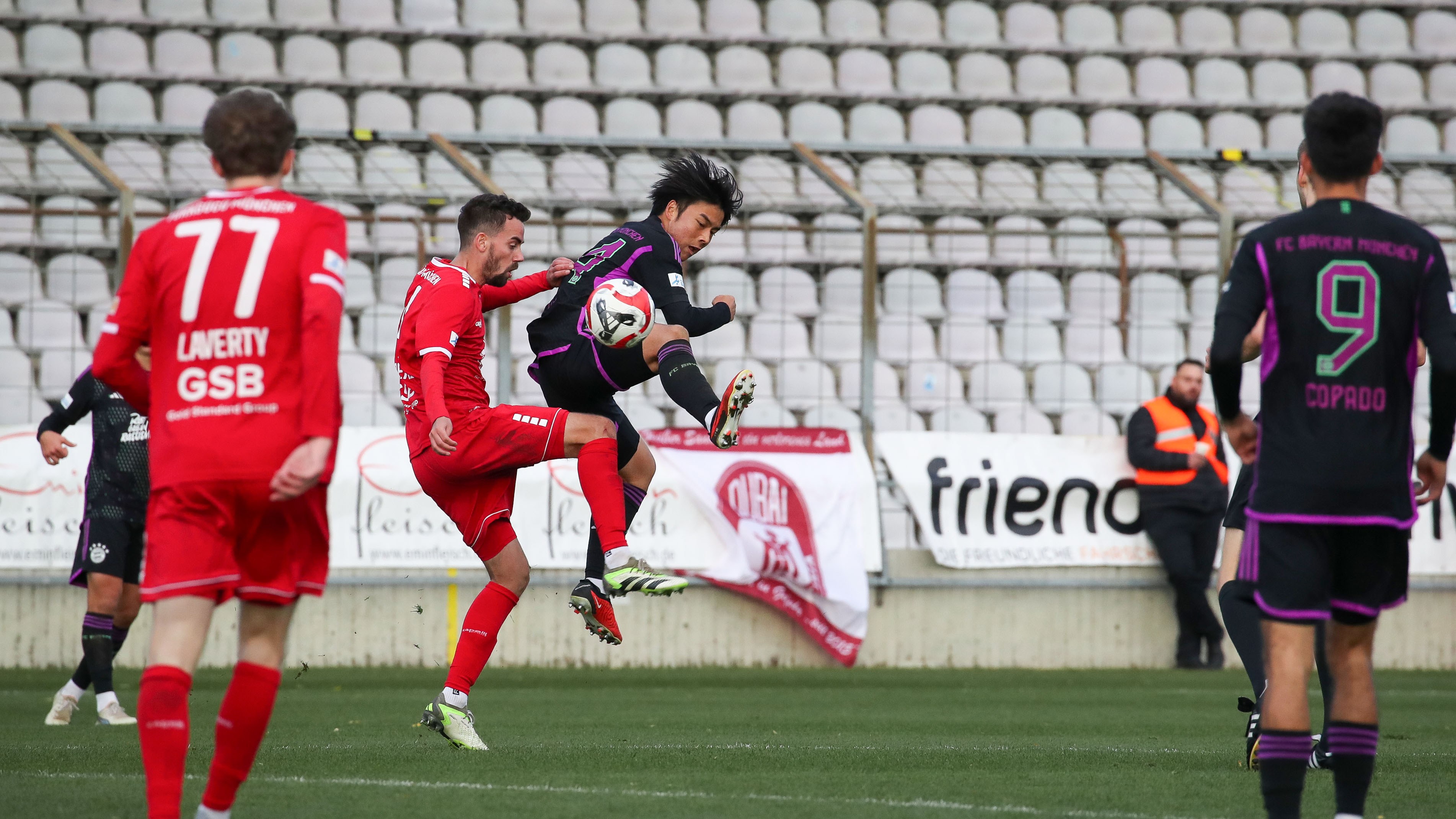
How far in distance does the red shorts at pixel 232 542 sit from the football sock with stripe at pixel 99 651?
3.89 metres

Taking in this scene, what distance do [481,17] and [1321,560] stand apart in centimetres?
1227

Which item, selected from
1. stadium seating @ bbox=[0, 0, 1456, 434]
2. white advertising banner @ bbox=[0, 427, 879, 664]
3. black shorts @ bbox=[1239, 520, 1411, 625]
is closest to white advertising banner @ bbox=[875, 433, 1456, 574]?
white advertising banner @ bbox=[0, 427, 879, 664]

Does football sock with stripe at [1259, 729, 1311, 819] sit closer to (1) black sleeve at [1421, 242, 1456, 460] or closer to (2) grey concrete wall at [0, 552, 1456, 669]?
(1) black sleeve at [1421, 242, 1456, 460]

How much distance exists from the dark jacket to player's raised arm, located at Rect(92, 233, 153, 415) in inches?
310

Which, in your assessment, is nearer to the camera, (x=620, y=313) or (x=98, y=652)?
(x=620, y=313)

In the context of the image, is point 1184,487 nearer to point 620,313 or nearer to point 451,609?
point 451,609

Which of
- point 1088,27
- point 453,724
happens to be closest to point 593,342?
point 453,724

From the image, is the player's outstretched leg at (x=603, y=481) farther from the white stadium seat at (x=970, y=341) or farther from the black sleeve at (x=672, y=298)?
the white stadium seat at (x=970, y=341)

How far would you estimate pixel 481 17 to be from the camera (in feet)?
46.8

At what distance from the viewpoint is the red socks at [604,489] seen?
558 cm

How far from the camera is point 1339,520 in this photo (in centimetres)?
325

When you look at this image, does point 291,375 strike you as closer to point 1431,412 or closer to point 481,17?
point 1431,412

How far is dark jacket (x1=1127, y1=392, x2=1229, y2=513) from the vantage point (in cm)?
998

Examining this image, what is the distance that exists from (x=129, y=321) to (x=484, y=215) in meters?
2.55
